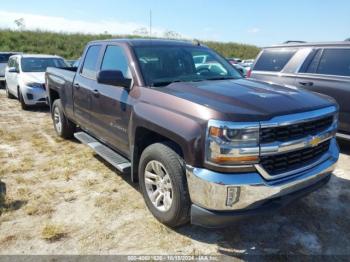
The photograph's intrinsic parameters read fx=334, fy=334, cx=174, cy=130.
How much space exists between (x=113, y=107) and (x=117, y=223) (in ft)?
4.52

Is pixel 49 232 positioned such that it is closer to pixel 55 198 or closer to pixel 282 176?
pixel 55 198

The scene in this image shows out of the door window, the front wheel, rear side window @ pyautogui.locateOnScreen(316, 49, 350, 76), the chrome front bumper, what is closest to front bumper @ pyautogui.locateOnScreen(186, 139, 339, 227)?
the chrome front bumper

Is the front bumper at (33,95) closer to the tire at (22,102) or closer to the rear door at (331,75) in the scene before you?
the tire at (22,102)

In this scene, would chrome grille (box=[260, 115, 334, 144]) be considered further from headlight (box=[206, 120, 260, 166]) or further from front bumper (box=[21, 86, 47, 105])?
A: front bumper (box=[21, 86, 47, 105])

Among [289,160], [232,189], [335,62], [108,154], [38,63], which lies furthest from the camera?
[38,63]

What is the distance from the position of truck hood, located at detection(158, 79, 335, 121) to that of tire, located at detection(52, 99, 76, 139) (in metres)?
3.38

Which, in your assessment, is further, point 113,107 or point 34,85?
point 34,85

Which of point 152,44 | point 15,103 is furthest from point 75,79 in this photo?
point 15,103

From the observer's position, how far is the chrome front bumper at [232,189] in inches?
105

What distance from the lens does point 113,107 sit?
4.05m

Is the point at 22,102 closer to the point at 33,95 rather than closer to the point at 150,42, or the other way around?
the point at 33,95

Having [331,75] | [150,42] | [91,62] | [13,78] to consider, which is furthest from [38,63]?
[331,75]

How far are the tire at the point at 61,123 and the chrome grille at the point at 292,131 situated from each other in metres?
4.48

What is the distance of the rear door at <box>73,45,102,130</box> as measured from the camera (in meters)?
4.76
